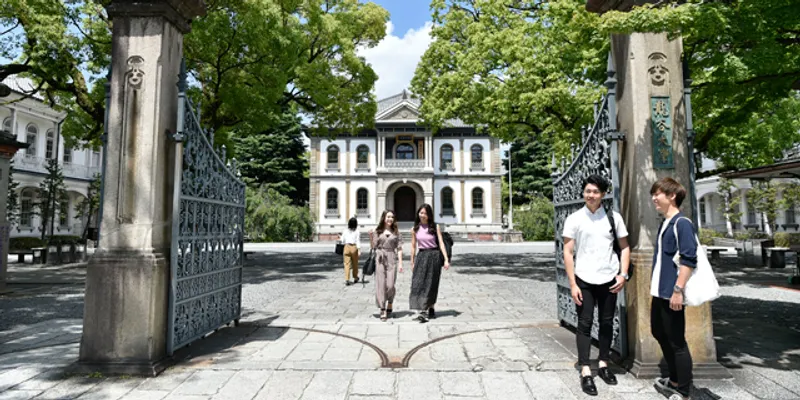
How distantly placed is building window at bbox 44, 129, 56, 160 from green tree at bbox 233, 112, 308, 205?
40.7 feet

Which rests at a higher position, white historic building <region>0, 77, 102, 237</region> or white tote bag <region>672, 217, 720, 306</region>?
white historic building <region>0, 77, 102, 237</region>

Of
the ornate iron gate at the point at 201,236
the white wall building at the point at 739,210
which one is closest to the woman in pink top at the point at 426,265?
the ornate iron gate at the point at 201,236

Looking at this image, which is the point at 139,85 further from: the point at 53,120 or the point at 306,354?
the point at 53,120

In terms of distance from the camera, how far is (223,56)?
11195 mm

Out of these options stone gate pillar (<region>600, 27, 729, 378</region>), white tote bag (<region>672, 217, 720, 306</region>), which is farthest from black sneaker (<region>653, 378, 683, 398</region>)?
white tote bag (<region>672, 217, 720, 306</region>)

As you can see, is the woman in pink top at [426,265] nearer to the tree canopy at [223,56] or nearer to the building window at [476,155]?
the tree canopy at [223,56]

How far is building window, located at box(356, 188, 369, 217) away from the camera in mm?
37250

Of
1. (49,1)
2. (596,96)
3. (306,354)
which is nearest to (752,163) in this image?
(596,96)

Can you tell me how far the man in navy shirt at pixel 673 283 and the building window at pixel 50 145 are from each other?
3767cm

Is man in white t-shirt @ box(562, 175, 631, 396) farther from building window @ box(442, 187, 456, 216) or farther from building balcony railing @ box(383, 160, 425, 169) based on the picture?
building window @ box(442, 187, 456, 216)

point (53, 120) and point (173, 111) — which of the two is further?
point (53, 120)

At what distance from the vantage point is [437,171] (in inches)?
1478

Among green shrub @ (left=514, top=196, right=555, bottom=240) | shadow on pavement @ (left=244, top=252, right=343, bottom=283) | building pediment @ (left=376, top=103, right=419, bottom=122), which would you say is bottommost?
shadow on pavement @ (left=244, top=252, right=343, bottom=283)

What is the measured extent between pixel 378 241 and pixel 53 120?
33.9 metres
